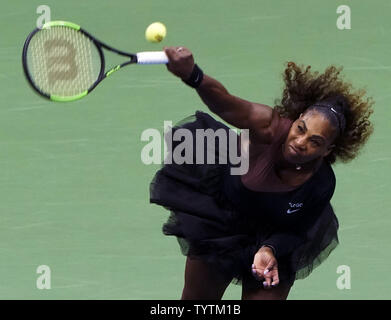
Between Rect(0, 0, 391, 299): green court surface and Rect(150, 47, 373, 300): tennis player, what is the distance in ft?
3.05

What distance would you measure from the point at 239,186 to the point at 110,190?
1.78 m

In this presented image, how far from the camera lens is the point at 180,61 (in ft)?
13.6

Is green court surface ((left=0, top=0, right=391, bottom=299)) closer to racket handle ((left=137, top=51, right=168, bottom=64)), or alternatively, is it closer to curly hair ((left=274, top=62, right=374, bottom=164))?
curly hair ((left=274, top=62, right=374, bottom=164))

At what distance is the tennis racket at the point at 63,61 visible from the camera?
4402mm

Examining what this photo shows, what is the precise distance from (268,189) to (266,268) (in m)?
0.29

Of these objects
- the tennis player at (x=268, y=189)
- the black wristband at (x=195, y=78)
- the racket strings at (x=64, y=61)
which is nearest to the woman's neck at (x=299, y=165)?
the tennis player at (x=268, y=189)

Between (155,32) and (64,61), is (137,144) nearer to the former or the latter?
(64,61)

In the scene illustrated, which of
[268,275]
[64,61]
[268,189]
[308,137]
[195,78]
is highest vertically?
[64,61]

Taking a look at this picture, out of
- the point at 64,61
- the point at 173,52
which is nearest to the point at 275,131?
the point at 173,52

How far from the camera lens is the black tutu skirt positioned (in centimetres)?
480

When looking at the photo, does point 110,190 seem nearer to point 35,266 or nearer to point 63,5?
point 35,266

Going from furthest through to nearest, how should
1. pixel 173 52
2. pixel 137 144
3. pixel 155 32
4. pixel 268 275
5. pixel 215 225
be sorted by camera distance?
1. pixel 137 144
2. pixel 215 225
3. pixel 268 275
4. pixel 155 32
5. pixel 173 52

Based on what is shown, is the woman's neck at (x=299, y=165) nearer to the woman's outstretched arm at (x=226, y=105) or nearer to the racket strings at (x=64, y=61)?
the woman's outstretched arm at (x=226, y=105)

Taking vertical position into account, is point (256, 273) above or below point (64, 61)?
below
